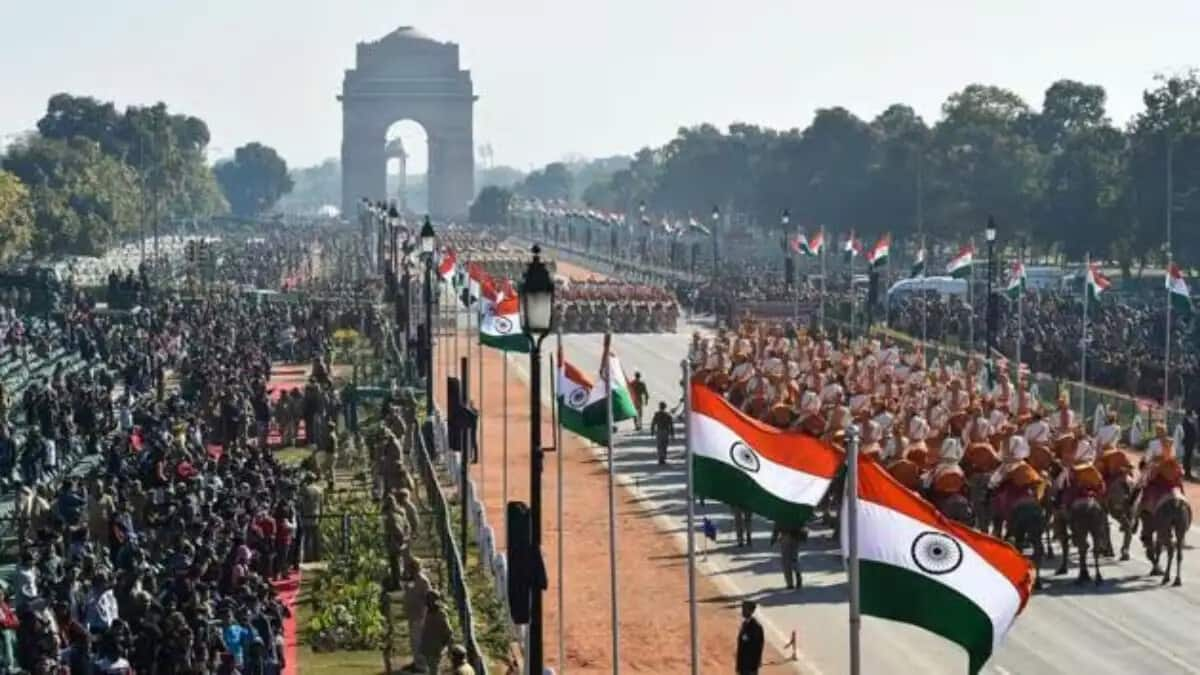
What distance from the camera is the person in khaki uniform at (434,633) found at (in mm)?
22875

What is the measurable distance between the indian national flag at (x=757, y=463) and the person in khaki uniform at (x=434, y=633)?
385 cm

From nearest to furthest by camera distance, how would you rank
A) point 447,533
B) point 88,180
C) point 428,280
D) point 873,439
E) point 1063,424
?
point 447,533
point 873,439
point 1063,424
point 428,280
point 88,180

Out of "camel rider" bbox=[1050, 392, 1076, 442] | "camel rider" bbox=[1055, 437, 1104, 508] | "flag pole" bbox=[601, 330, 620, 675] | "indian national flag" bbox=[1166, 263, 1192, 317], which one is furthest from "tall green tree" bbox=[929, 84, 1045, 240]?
"flag pole" bbox=[601, 330, 620, 675]

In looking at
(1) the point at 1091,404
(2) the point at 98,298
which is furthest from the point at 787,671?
(2) the point at 98,298

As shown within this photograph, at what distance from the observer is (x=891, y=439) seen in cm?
3138

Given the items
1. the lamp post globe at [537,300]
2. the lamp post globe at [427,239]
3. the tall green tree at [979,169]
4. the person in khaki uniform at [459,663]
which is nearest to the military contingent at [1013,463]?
the lamp post globe at [427,239]

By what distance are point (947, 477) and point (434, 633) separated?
8.71 meters

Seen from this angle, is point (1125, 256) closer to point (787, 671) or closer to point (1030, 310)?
point (1030, 310)

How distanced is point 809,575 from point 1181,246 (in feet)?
207

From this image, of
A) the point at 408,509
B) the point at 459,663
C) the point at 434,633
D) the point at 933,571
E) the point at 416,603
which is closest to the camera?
the point at 933,571

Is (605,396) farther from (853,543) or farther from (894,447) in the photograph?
(853,543)

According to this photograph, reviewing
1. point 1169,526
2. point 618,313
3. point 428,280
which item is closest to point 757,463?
point 1169,526

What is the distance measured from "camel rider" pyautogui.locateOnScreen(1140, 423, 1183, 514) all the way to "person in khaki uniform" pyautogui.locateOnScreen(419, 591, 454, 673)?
1054cm

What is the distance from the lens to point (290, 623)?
27.7 m
